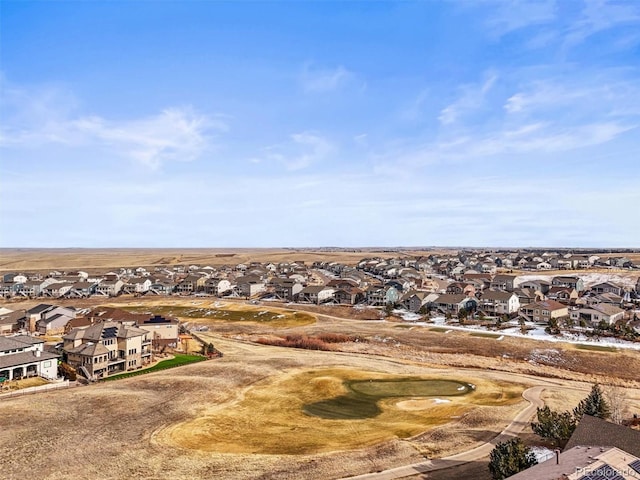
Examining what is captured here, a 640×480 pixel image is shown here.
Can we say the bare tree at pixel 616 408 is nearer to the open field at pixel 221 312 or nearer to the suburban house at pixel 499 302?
the suburban house at pixel 499 302

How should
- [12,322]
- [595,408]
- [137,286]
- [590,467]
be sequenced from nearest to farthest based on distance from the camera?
[590,467]
[595,408]
[12,322]
[137,286]

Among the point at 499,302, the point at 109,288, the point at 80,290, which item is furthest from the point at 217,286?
the point at 499,302

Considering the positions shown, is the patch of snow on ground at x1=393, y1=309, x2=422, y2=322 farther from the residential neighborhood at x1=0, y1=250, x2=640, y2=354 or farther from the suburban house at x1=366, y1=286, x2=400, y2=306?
the suburban house at x1=366, y1=286, x2=400, y2=306

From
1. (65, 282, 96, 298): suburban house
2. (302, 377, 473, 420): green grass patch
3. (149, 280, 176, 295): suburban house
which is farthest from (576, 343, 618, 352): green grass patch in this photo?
(65, 282, 96, 298): suburban house

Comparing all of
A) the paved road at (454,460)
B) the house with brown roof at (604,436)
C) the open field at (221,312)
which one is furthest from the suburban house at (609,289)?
the house with brown roof at (604,436)

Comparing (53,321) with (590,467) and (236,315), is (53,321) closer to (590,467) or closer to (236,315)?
(236,315)

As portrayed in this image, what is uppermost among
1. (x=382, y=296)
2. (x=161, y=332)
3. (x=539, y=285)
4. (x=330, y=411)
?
(x=539, y=285)

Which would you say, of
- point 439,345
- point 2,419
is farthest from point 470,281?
point 2,419
